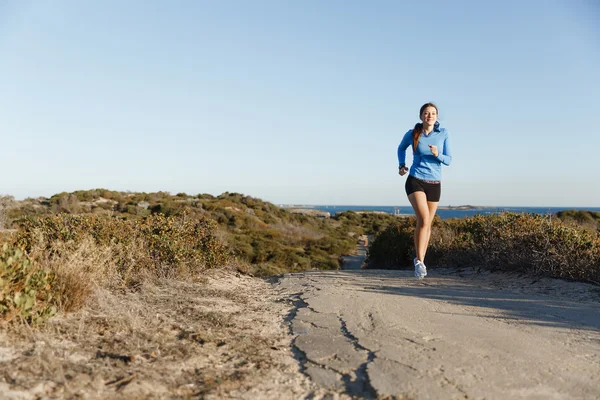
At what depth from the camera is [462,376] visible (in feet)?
9.19

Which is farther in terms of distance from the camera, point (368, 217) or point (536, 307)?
point (368, 217)

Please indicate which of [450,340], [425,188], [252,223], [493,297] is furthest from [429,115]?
[252,223]

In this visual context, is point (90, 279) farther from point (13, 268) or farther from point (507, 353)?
point (507, 353)

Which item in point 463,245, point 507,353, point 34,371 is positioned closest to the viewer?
point 34,371

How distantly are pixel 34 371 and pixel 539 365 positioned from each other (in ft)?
9.80

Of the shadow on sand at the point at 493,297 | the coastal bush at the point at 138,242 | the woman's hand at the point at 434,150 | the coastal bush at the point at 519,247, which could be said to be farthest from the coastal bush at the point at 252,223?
the coastal bush at the point at 519,247

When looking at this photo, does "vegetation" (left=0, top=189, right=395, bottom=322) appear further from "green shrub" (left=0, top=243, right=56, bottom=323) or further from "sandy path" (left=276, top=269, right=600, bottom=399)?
"sandy path" (left=276, top=269, right=600, bottom=399)

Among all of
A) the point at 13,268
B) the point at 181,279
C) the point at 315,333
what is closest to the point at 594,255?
the point at 315,333

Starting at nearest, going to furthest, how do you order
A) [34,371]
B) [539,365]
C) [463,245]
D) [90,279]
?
[34,371] → [539,365] → [90,279] → [463,245]

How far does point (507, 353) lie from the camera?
10.5 ft

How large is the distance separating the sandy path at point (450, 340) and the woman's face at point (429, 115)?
2.11m

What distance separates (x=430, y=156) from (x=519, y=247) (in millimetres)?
2163

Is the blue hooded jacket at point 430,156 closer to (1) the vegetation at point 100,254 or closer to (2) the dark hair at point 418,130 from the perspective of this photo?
(2) the dark hair at point 418,130

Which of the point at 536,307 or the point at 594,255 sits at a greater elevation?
the point at 594,255
